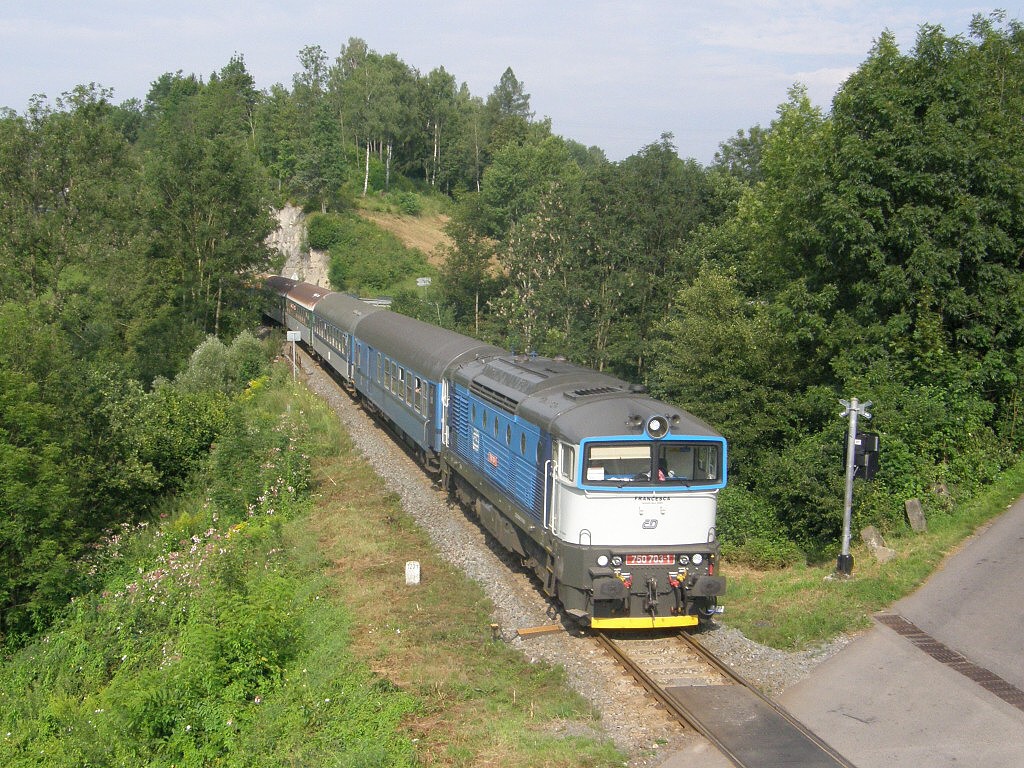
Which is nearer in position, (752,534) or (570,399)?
(570,399)

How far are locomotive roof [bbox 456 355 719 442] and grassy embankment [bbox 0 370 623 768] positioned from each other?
3199 millimetres

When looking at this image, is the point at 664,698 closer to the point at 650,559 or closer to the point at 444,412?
the point at 650,559

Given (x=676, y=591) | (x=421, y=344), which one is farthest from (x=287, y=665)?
(x=421, y=344)

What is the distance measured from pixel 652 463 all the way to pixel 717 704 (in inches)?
131

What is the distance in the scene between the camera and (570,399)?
13484 millimetres

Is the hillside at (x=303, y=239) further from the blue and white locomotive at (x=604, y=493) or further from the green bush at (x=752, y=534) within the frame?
the blue and white locomotive at (x=604, y=493)

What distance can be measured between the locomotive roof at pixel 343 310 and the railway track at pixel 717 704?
856 inches

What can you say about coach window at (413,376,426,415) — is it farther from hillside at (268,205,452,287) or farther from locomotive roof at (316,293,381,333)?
hillside at (268,205,452,287)

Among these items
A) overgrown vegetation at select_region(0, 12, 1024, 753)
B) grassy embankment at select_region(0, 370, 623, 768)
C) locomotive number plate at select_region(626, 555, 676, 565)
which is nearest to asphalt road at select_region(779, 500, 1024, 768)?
overgrown vegetation at select_region(0, 12, 1024, 753)

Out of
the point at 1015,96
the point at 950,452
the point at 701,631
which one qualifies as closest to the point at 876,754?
the point at 701,631

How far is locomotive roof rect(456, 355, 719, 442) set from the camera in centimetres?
1238

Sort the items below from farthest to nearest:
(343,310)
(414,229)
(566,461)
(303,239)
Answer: (414,229) → (303,239) → (343,310) → (566,461)

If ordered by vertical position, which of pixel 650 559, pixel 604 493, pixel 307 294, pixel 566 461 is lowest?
pixel 650 559

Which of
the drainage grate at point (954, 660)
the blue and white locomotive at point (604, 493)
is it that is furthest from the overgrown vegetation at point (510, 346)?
the blue and white locomotive at point (604, 493)
